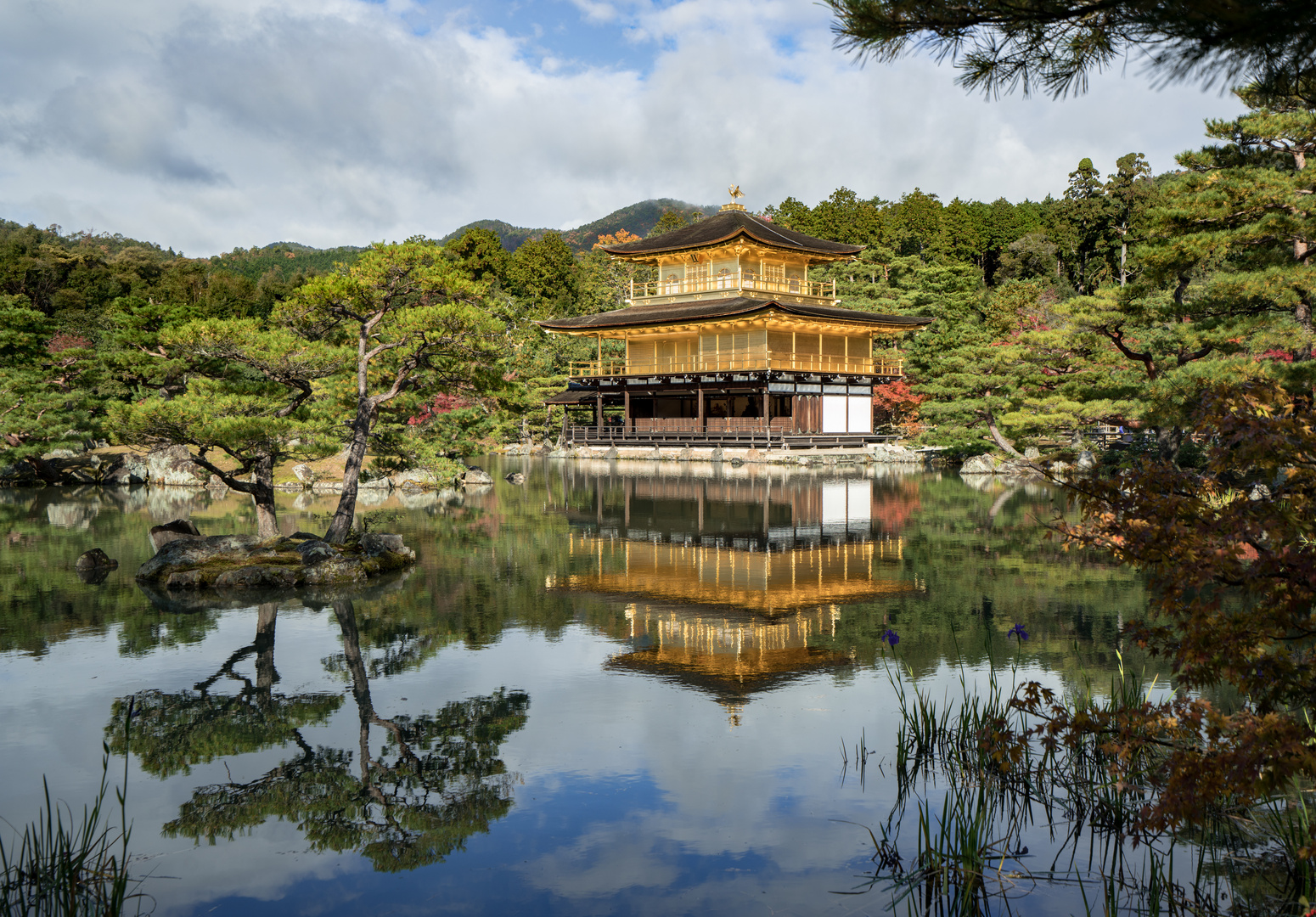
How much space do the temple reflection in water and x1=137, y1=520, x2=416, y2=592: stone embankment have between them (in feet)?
8.74

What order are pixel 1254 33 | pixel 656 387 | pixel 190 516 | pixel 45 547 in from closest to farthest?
1. pixel 1254 33
2. pixel 45 547
3. pixel 190 516
4. pixel 656 387

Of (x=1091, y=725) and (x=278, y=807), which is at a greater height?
(x=1091, y=725)

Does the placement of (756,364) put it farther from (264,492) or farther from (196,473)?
(264,492)

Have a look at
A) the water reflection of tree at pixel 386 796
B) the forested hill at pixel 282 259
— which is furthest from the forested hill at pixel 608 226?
the water reflection of tree at pixel 386 796

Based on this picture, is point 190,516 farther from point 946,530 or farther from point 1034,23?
point 1034,23

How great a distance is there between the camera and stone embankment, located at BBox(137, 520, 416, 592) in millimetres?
12055

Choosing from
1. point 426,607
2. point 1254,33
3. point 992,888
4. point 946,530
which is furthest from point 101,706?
point 946,530

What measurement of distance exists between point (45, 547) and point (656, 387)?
26914 mm

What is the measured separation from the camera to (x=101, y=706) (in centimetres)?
724

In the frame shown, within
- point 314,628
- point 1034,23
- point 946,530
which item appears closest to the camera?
point 1034,23

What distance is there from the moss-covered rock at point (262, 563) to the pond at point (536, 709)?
0.55 metres

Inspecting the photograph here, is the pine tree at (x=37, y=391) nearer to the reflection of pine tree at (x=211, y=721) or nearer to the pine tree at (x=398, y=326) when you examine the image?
the pine tree at (x=398, y=326)

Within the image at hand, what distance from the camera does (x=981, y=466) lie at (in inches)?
1225

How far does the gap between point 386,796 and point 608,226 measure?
15376 cm
